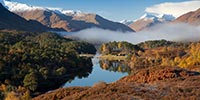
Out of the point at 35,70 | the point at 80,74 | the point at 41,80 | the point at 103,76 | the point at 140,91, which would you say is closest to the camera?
the point at 140,91

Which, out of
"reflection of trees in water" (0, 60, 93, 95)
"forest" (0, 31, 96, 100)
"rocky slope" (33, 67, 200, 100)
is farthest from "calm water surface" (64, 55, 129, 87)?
"rocky slope" (33, 67, 200, 100)

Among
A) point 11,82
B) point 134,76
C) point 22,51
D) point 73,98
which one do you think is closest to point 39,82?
point 11,82

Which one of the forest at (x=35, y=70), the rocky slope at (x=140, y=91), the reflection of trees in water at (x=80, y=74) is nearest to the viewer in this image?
the rocky slope at (x=140, y=91)

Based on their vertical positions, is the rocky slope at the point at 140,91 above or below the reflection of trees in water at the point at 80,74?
above

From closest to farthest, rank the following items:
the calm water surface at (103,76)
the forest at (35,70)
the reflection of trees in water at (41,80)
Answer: the forest at (35,70) → the reflection of trees in water at (41,80) → the calm water surface at (103,76)

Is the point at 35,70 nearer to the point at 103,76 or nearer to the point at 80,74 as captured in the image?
the point at 80,74

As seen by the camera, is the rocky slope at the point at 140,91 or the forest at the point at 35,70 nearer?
the rocky slope at the point at 140,91

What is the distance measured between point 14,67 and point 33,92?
18.5 meters

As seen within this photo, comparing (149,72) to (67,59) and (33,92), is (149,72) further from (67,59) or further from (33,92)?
(67,59)

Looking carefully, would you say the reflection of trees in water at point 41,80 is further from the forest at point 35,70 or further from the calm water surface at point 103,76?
the calm water surface at point 103,76

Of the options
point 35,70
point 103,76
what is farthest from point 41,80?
point 103,76

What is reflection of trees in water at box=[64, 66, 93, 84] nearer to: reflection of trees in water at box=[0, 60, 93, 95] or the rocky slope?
reflection of trees in water at box=[0, 60, 93, 95]

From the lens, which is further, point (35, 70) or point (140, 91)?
point (35, 70)

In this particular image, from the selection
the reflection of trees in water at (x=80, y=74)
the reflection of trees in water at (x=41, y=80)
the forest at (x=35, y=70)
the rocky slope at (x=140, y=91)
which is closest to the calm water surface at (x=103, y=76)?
the reflection of trees in water at (x=80, y=74)
